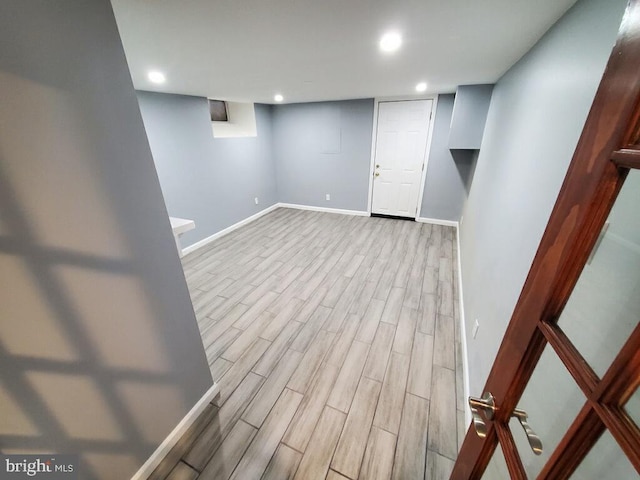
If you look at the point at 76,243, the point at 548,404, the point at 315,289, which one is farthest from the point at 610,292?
the point at 315,289

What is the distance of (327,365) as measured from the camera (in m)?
1.82

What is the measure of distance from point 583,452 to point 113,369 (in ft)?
4.84

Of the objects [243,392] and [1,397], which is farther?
[243,392]

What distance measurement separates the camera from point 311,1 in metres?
1.02

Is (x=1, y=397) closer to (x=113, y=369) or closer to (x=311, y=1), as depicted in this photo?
(x=113, y=369)

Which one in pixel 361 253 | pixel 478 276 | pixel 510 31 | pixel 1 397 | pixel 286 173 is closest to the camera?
pixel 1 397

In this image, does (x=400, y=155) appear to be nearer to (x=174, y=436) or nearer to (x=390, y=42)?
(x=390, y=42)

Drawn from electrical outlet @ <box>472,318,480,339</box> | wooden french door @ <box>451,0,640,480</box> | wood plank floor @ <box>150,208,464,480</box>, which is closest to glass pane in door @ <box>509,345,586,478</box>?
wooden french door @ <box>451,0,640,480</box>

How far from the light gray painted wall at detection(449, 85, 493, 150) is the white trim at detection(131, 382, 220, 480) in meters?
3.83

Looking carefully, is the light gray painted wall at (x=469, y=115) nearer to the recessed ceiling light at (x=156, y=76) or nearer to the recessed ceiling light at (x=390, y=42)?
the recessed ceiling light at (x=390, y=42)

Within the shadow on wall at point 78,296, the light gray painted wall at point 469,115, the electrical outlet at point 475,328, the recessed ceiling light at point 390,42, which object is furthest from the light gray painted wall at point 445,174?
the shadow on wall at point 78,296

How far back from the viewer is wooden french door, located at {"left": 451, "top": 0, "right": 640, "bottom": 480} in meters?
0.36

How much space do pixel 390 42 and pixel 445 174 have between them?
313cm

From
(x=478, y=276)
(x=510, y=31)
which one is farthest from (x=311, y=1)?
(x=478, y=276)
